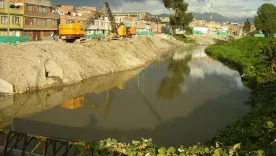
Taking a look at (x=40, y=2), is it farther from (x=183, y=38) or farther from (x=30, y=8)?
(x=183, y=38)

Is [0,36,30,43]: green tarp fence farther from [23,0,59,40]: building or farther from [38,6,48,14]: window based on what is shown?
[38,6,48,14]: window

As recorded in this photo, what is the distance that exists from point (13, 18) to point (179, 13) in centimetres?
6566

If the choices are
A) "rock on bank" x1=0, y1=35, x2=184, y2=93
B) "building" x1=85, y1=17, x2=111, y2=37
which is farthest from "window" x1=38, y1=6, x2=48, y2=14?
"rock on bank" x1=0, y1=35, x2=184, y2=93

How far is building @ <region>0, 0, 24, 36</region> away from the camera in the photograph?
52.9m

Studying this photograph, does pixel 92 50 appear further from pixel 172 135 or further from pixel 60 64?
pixel 172 135

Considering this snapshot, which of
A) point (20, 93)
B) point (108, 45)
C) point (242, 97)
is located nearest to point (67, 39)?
point (108, 45)

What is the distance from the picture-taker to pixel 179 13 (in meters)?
106

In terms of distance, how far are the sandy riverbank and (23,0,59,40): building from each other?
19006 mm

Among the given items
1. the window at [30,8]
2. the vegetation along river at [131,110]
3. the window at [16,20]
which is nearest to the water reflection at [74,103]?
the vegetation along river at [131,110]

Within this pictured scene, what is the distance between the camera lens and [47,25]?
6744 centimetres

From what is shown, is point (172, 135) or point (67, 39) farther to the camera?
point (67, 39)

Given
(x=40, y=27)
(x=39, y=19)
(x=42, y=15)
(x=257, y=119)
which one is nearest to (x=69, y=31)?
(x=40, y=27)

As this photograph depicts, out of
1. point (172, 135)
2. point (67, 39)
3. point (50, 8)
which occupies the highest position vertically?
point (50, 8)

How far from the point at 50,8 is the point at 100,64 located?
32.7 m
